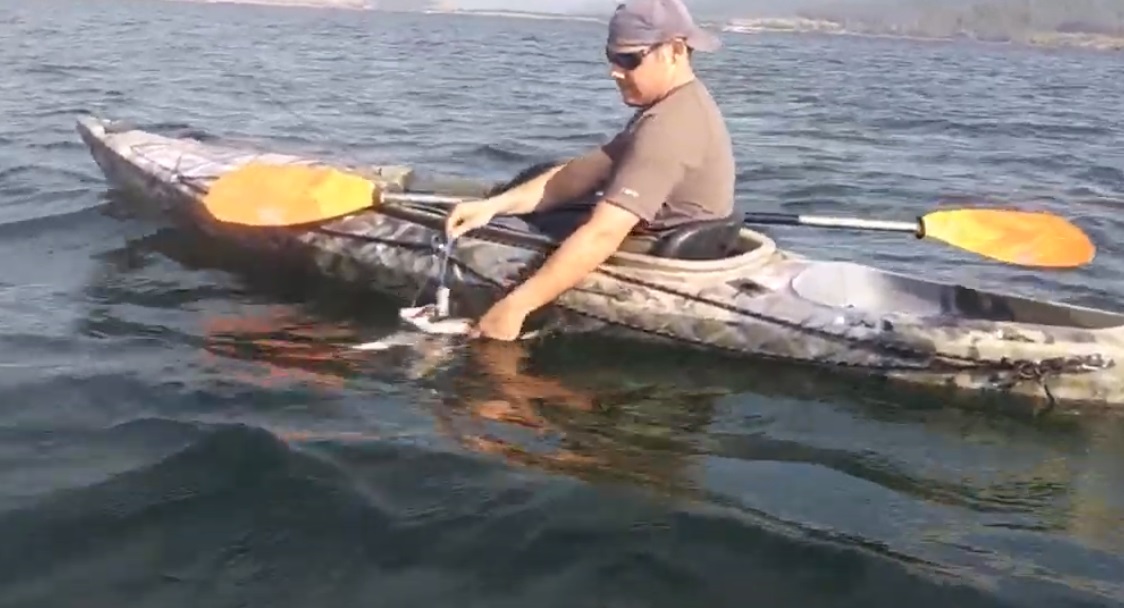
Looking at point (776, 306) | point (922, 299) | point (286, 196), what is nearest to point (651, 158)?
point (776, 306)

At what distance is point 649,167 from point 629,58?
0.50 metres

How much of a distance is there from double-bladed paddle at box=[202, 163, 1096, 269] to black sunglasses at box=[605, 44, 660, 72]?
1365 millimetres

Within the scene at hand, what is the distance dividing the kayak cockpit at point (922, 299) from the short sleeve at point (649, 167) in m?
0.93

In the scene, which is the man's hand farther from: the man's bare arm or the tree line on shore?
the tree line on shore

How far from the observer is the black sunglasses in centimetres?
554

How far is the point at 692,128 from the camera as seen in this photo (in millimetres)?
5660

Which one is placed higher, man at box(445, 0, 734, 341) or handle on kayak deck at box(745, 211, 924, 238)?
man at box(445, 0, 734, 341)

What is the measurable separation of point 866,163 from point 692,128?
28.9 feet

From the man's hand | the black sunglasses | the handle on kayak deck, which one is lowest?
the handle on kayak deck

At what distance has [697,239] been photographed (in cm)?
600

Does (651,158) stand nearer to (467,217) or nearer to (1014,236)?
(467,217)

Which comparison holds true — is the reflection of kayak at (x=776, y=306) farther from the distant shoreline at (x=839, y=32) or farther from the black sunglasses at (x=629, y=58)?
the distant shoreline at (x=839, y=32)

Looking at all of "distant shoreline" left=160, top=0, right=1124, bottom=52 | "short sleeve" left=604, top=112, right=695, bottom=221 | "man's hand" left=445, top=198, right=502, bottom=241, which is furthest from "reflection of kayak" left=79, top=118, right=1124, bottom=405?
"distant shoreline" left=160, top=0, right=1124, bottom=52

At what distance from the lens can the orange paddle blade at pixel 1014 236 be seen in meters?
6.52
